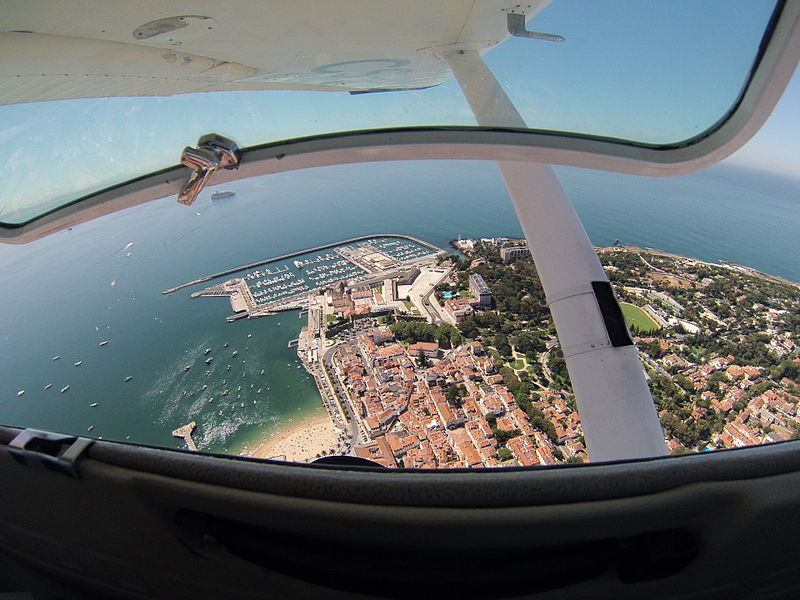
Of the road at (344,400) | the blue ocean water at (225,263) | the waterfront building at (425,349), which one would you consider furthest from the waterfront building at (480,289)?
the road at (344,400)

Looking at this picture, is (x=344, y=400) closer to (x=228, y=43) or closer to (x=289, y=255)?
(x=228, y=43)

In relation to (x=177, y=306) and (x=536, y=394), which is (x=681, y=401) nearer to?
(x=536, y=394)

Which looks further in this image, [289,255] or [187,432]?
[289,255]

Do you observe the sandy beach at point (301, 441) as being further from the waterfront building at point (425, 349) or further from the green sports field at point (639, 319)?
the green sports field at point (639, 319)

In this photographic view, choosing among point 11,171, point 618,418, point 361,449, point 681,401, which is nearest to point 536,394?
point 681,401

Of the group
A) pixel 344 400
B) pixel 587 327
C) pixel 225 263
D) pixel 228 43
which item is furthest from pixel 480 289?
pixel 228 43

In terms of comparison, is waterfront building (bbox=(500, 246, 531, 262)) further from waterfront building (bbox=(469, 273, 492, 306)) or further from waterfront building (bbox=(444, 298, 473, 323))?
waterfront building (bbox=(444, 298, 473, 323))
